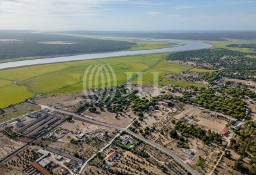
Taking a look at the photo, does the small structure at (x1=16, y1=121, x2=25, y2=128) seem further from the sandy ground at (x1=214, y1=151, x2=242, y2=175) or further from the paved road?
the sandy ground at (x1=214, y1=151, x2=242, y2=175)

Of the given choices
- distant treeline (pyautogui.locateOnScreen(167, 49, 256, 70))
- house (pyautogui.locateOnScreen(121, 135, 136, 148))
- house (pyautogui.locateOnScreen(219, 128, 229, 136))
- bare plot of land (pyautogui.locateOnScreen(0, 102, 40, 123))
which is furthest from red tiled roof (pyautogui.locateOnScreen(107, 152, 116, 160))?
distant treeline (pyautogui.locateOnScreen(167, 49, 256, 70))

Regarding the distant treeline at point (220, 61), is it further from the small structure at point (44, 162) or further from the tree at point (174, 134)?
the small structure at point (44, 162)

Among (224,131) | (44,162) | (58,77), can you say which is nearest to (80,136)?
(44,162)

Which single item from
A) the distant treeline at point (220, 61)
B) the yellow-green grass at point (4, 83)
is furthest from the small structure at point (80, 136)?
the distant treeline at point (220, 61)

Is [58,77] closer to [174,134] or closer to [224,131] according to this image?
[174,134]

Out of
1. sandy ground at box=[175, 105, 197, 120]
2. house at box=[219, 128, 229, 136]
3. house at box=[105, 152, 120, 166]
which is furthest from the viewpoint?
sandy ground at box=[175, 105, 197, 120]

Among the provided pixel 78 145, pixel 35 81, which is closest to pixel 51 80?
pixel 35 81

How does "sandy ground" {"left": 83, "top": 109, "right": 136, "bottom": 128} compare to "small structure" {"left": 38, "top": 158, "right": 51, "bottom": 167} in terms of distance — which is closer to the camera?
"small structure" {"left": 38, "top": 158, "right": 51, "bottom": 167}

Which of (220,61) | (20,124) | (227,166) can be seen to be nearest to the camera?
(227,166)
